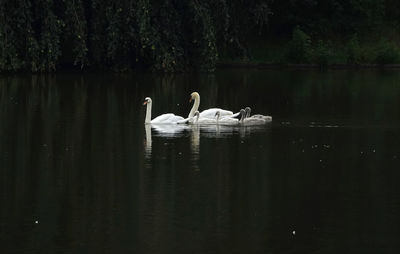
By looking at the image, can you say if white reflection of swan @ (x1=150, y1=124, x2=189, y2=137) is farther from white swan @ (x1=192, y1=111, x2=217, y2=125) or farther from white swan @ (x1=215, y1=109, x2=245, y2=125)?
white swan @ (x1=215, y1=109, x2=245, y2=125)

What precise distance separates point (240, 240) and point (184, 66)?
26753mm

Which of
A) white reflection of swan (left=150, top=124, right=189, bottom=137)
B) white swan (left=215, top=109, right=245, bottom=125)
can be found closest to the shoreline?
white swan (left=215, top=109, right=245, bottom=125)

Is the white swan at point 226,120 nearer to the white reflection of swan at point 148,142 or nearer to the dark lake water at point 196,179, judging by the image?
the dark lake water at point 196,179

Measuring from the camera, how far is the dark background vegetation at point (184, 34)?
33.6 metres

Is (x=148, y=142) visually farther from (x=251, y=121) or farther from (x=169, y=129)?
(x=251, y=121)

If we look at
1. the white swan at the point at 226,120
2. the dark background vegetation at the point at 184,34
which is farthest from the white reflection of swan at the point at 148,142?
the dark background vegetation at the point at 184,34

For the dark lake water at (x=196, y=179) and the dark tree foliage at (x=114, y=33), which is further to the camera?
the dark tree foliage at (x=114, y=33)

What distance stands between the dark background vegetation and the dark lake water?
735 cm

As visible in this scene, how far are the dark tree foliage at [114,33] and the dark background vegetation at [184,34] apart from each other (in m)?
0.03

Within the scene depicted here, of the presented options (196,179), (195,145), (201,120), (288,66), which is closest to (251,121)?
(201,120)

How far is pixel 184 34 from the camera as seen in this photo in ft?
122

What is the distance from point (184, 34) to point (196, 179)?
2306cm

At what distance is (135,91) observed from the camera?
29234 millimetres

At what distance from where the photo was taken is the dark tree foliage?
109ft
